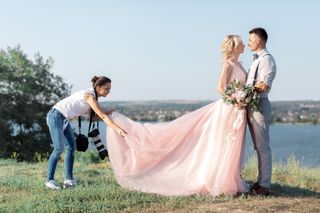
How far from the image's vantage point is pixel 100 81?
980 cm

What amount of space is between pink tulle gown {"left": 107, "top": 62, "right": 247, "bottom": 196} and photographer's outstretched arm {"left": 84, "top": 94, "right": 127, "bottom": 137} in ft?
0.39

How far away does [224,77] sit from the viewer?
9484 millimetres

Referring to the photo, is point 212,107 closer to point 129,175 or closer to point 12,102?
point 129,175

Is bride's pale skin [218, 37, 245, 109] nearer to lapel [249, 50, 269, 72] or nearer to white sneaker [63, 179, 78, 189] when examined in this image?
lapel [249, 50, 269, 72]

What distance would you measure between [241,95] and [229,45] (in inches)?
32.3

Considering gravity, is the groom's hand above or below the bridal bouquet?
above

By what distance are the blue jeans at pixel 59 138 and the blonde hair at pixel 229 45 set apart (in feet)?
9.50

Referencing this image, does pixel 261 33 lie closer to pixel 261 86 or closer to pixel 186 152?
pixel 261 86

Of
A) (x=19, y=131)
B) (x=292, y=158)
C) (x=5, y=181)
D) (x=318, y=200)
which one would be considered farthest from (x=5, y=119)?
(x=318, y=200)

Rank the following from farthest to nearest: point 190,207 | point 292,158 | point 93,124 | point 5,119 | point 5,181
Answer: point 5,119 → point 292,158 → point 5,181 → point 93,124 → point 190,207

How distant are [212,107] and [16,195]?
11.4 ft

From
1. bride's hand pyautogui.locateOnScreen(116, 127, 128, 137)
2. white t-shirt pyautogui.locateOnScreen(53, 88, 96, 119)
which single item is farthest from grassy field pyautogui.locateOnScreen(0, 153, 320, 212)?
white t-shirt pyautogui.locateOnScreen(53, 88, 96, 119)

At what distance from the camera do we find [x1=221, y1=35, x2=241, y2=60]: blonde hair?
371 inches

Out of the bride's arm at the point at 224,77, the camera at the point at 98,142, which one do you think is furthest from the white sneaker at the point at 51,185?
the bride's arm at the point at 224,77
